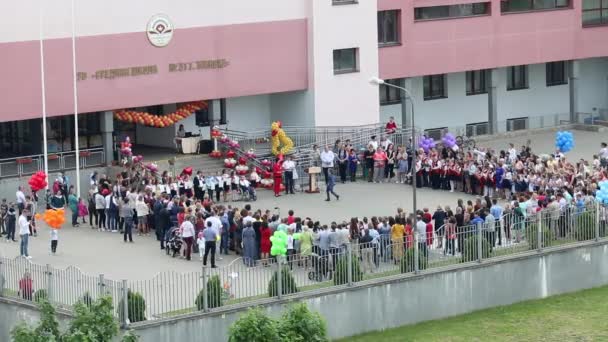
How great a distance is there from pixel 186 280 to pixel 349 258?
14.7ft

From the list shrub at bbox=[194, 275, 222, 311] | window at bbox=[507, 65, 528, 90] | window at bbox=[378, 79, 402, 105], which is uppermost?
window at bbox=[507, 65, 528, 90]

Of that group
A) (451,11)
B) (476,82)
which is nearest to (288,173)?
(451,11)

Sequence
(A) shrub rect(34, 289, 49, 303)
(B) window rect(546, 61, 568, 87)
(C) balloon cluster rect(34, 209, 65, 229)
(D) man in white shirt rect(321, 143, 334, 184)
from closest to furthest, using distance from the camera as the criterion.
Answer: (A) shrub rect(34, 289, 49, 303) < (C) balloon cluster rect(34, 209, 65, 229) < (D) man in white shirt rect(321, 143, 334, 184) < (B) window rect(546, 61, 568, 87)

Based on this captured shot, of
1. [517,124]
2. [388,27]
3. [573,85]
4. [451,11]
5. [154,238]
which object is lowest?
[154,238]

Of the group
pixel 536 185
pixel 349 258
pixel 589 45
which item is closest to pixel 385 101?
pixel 589 45

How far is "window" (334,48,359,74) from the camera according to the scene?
209 ft

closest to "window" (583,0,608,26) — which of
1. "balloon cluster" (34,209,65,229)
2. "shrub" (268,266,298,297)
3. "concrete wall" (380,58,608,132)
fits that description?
"concrete wall" (380,58,608,132)

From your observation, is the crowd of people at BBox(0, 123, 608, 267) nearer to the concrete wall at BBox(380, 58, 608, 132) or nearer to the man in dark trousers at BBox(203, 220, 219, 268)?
the man in dark trousers at BBox(203, 220, 219, 268)

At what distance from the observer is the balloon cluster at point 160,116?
2355 inches

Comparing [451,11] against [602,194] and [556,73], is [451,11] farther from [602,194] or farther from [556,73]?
[602,194]

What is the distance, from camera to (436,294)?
146 ft

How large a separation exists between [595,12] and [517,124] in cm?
538

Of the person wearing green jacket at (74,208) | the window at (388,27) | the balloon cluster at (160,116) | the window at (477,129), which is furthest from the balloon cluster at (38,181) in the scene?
the window at (477,129)

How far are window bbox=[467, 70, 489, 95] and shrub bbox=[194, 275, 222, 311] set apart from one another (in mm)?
30904
